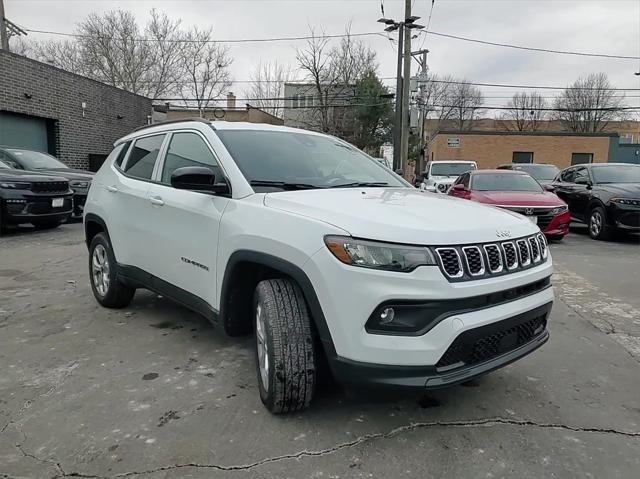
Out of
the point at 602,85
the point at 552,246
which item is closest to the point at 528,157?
the point at 552,246

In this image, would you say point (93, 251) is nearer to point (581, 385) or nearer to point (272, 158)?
point (272, 158)

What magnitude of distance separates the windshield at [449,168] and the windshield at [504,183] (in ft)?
27.4

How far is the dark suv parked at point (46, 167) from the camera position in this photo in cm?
1038

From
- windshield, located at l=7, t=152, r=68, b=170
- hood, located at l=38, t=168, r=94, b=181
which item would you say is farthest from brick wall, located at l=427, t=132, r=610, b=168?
windshield, located at l=7, t=152, r=68, b=170

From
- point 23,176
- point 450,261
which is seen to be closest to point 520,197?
point 450,261

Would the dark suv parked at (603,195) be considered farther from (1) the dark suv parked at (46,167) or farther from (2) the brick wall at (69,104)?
(2) the brick wall at (69,104)

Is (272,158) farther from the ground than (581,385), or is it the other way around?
(272,158)

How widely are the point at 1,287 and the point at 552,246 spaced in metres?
8.47

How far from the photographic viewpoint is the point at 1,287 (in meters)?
5.67

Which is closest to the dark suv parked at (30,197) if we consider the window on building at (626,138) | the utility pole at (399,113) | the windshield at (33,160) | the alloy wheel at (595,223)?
the windshield at (33,160)

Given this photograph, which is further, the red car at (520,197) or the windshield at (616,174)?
the windshield at (616,174)

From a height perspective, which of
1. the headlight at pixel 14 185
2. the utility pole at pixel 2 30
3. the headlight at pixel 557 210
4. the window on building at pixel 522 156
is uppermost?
the utility pole at pixel 2 30

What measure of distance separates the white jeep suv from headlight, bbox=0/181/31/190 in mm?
6476

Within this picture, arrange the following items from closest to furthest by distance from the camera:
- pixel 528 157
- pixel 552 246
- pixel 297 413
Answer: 1. pixel 297 413
2. pixel 552 246
3. pixel 528 157
